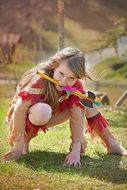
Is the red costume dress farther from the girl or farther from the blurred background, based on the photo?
the blurred background

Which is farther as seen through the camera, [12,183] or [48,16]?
[48,16]

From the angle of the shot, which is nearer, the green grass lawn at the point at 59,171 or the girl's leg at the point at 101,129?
the green grass lawn at the point at 59,171

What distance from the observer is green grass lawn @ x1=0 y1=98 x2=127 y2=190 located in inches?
156

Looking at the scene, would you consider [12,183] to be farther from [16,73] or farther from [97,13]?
[97,13]

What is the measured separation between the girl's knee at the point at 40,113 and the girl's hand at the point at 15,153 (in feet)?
0.74

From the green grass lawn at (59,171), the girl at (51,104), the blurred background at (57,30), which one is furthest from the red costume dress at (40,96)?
the blurred background at (57,30)

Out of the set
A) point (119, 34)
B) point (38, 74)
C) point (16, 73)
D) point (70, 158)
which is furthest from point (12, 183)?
point (16, 73)

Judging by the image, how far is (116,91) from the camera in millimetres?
13836

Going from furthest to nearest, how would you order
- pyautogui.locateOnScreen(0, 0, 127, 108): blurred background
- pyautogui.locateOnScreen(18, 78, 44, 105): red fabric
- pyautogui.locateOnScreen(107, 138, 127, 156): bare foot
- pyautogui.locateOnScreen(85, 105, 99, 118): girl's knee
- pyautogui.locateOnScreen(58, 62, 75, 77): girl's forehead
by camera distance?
pyautogui.locateOnScreen(0, 0, 127, 108): blurred background
pyautogui.locateOnScreen(107, 138, 127, 156): bare foot
pyautogui.locateOnScreen(85, 105, 99, 118): girl's knee
pyautogui.locateOnScreen(18, 78, 44, 105): red fabric
pyautogui.locateOnScreen(58, 62, 75, 77): girl's forehead

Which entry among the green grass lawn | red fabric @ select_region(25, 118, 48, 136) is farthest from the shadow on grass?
red fabric @ select_region(25, 118, 48, 136)

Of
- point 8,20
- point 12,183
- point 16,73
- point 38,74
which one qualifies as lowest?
point 12,183

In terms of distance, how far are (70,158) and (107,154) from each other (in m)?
0.61

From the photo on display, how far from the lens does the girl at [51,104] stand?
455 centimetres

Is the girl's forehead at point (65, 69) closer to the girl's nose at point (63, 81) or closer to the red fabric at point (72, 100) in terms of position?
the girl's nose at point (63, 81)
